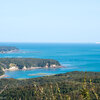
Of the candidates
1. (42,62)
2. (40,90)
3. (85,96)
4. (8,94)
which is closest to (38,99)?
(40,90)

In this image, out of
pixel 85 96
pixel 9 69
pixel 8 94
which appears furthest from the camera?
pixel 9 69

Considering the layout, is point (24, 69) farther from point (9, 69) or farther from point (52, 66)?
point (52, 66)

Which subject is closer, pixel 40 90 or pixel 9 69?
pixel 40 90

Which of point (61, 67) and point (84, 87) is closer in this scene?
point (84, 87)

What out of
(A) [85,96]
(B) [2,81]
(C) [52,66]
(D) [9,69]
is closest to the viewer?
(A) [85,96]

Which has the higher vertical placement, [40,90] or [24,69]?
[40,90]

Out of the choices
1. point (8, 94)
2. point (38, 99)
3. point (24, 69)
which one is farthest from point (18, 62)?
point (38, 99)

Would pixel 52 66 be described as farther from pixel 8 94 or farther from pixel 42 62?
pixel 8 94

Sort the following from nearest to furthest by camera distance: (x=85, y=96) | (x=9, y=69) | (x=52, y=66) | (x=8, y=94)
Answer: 1. (x=85, y=96)
2. (x=8, y=94)
3. (x=9, y=69)
4. (x=52, y=66)

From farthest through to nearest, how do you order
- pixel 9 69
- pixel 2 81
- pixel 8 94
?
pixel 9 69 < pixel 2 81 < pixel 8 94
